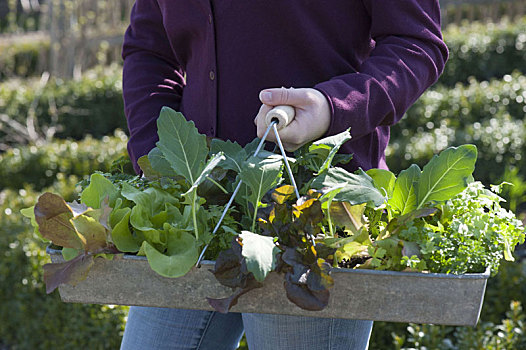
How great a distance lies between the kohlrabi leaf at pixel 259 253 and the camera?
2.92ft

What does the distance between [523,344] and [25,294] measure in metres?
2.46

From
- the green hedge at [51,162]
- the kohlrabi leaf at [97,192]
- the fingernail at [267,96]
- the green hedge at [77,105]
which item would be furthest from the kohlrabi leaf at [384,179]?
the green hedge at [77,105]

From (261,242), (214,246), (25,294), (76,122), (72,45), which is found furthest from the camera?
(72,45)

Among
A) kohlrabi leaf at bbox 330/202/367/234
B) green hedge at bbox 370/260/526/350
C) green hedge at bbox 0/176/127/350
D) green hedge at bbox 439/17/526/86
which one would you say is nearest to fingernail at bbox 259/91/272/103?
kohlrabi leaf at bbox 330/202/367/234

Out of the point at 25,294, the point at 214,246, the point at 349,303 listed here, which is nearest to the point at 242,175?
the point at 214,246

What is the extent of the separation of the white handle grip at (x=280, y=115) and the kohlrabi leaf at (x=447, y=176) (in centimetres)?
26

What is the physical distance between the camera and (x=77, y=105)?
6.91m

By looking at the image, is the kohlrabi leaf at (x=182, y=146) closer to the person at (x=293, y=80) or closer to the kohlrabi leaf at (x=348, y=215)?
the person at (x=293, y=80)

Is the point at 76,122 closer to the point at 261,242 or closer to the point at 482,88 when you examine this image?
the point at 482,88

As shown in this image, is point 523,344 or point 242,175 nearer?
point 242,175

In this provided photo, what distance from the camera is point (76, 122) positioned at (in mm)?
6883

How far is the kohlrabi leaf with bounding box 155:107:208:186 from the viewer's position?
3.57 ft

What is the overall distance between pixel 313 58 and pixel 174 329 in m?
0.67

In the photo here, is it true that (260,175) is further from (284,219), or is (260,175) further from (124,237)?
(124,237)
